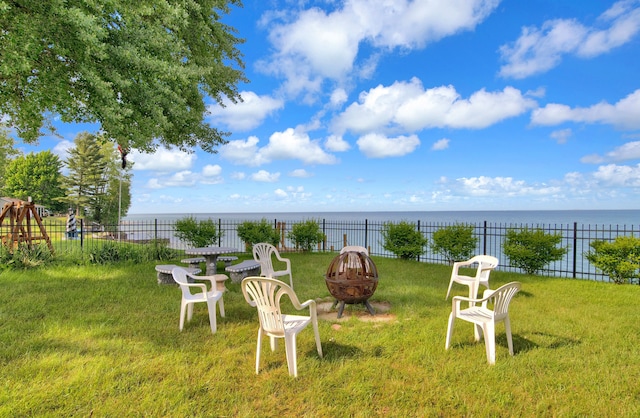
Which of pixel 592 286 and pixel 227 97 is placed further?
pixel 227 97

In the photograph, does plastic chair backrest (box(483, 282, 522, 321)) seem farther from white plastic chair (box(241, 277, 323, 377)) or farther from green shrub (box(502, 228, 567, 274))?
green shrub (box(502, 228, 567, 274))

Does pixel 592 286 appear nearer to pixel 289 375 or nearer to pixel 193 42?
pixel 289 375

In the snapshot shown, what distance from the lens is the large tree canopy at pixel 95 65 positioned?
513cm

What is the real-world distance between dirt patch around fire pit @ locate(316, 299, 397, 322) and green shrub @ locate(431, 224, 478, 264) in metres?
5.17

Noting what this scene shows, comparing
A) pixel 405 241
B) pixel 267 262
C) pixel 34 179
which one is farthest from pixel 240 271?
pixel 34 179

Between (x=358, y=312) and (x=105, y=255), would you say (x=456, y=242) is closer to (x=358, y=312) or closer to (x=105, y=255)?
(x=358, y=312)

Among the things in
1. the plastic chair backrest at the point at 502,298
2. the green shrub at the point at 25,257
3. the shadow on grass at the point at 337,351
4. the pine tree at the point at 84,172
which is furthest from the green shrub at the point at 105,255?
the pine tree at the point at 84,172

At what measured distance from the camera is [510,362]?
3.36 metres

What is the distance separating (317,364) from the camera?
3324 mm

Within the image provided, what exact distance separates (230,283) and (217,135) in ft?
19.7

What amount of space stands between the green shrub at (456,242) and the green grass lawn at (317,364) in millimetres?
4223

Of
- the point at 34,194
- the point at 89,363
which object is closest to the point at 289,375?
the point at 89,363

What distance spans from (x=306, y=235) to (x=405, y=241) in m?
3.69

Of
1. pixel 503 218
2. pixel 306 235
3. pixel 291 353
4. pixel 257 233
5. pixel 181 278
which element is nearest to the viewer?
pixel 291 353
